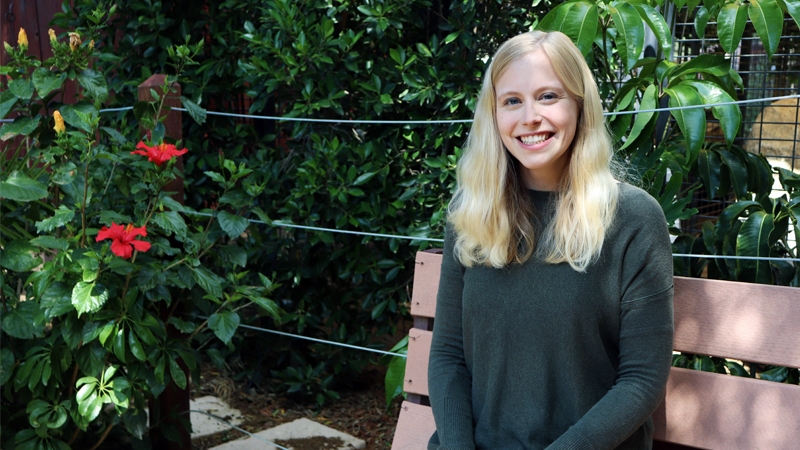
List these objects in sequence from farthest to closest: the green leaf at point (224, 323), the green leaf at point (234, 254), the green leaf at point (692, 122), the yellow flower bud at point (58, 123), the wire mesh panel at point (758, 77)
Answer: the wire mesh panel at point (758, 77) < the green leaf at point (234, 254) < the green leaf at point (224, 323) < the yellow flower bud at point (58, 123) < the green leaf at point (692, 122)

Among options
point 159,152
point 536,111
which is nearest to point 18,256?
point 159,152

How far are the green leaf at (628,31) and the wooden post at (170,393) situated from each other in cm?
141

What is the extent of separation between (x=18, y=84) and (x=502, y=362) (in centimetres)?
158

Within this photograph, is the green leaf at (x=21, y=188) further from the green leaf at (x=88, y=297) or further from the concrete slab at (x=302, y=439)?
the concrete slab at (x=302, y=439)

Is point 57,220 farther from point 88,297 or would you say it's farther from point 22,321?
point 22,321

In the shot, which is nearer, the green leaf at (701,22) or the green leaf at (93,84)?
the green leaf at (701,22)

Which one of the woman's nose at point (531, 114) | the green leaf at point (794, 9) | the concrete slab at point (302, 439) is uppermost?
the green leaf at point (794, 9)

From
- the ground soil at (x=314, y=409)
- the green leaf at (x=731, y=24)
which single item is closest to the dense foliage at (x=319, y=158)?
the green leaf at (x=731, y=24)

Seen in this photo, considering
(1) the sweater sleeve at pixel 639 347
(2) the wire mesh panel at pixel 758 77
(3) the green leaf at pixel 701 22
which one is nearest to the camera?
(1) the sweater sleeve at pixel 639 347

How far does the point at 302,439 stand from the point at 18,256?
1.41 metres

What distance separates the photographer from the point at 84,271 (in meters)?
1.79

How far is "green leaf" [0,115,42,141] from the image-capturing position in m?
1.96

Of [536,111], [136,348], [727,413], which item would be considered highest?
[536,111]

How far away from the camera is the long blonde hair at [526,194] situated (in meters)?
1.35
